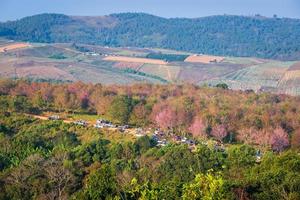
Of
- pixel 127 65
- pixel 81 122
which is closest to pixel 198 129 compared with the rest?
pixel 81 122

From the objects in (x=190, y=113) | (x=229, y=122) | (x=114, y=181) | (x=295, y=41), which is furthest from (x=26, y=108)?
(x=295, y=41)

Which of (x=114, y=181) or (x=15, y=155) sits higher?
(x=114, y=181)

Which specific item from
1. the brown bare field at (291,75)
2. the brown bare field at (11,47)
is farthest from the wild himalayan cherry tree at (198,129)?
the brown bare field at (11,47)

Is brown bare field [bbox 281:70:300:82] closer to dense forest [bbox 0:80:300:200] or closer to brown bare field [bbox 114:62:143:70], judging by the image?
dense forest [bbox 0:80:300:200]

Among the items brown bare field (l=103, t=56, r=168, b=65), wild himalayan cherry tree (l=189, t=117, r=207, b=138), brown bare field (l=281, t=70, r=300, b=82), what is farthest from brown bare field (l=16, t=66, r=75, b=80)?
wild himalayan cherry tree (l=189, t=117, r=207, b=138)

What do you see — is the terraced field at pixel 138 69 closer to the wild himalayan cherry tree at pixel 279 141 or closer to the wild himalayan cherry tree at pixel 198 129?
the wild himalayan cherry tree at pixel 279 141

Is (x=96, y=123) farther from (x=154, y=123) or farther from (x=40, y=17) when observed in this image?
(x=40, y=17)

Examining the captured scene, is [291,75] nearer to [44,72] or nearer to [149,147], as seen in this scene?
[44,72]
